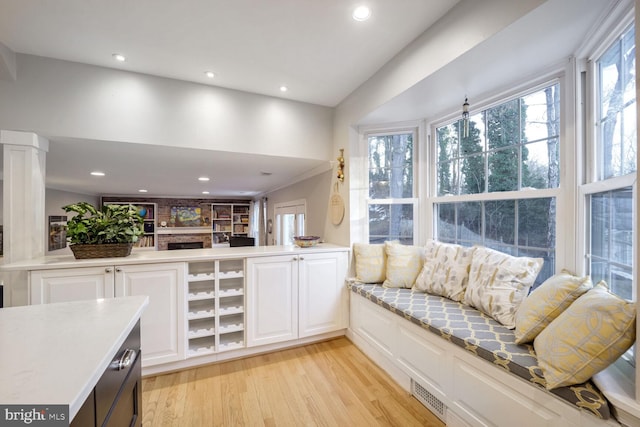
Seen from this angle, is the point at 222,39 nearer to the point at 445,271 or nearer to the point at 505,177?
the point at 505,177

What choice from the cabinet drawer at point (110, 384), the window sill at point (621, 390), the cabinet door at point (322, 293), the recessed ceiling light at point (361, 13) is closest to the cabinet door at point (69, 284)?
the cabinet drawer at point (110, 384)

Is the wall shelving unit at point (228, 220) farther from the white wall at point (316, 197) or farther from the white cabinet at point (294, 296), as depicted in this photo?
the white cabinet at point (294, 296)

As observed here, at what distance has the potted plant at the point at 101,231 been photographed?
1.88 meters

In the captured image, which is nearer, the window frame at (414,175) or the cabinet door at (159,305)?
the cabinet door at (159,305)

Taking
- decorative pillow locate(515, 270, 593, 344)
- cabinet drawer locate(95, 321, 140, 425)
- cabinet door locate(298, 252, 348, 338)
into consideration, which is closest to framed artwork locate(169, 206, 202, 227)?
cabinet door locate(298, 252, 348, 338)

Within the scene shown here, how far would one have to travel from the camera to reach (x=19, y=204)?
72.4 inches

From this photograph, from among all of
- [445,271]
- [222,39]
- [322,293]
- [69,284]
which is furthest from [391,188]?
[69,284]

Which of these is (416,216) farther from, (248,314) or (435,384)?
(248,314)

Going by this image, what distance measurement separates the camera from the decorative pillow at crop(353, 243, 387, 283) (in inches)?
96.7

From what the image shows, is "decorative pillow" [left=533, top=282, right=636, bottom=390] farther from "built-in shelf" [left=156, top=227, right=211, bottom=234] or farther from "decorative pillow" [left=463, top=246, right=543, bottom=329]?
"built-in shelf" [left=156, top=227, right=211, bottom=234]

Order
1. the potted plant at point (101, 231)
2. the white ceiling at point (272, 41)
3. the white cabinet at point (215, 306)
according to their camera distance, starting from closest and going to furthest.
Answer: the white ceiling at point (272, 41) < the potted plant at point (101, 231) < the white cabinet at point (215, 306)

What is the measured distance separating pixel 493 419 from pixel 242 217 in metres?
7.09

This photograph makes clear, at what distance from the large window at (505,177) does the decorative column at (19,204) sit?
3.15 meters

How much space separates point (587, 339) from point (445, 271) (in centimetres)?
104
